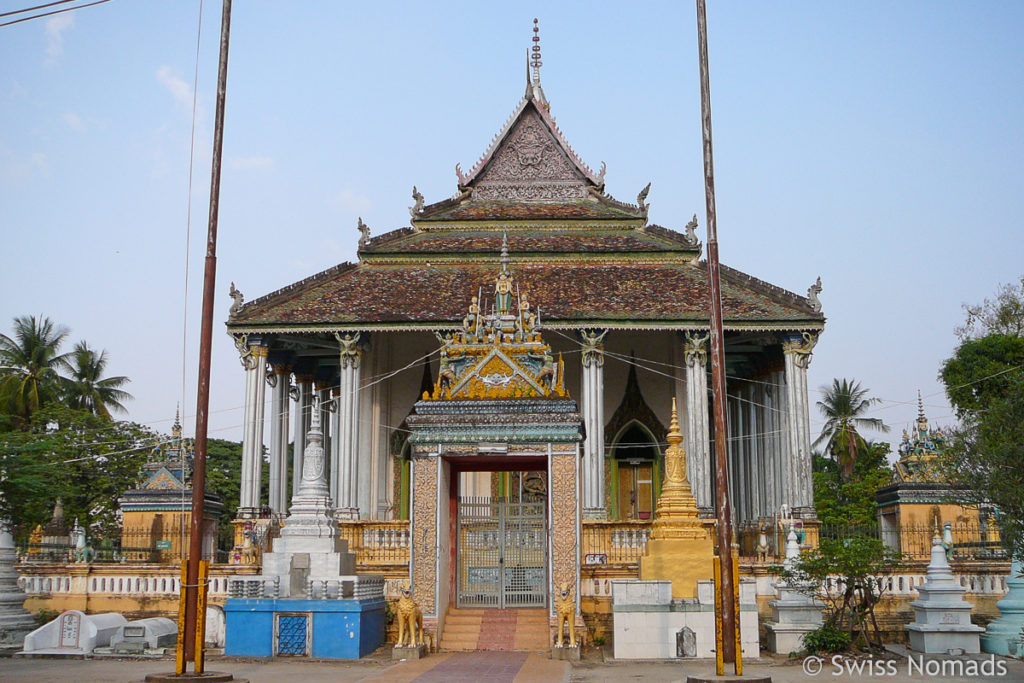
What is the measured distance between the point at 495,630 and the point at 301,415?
47.1ft

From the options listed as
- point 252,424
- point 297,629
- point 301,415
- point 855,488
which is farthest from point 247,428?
point 855,488

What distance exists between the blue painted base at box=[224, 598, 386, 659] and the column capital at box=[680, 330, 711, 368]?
459 inches

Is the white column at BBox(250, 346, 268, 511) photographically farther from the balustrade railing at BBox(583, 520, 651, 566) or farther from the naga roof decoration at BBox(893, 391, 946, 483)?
the naga roof decoration at BBox(893, 391, 946, 483)

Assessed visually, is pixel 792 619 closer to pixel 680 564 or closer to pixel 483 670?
pixel 680 564

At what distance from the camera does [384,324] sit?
2381cm

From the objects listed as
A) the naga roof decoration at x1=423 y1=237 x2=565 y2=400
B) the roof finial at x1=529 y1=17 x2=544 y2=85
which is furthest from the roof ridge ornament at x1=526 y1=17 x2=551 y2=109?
the naga roof decoration at x1=423 y1=237 x2=565 y2=400

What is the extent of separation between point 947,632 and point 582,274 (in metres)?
13.6

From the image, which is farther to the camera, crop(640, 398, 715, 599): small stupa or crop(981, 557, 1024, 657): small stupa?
crop(981, 557, 1024, 657): small stupa

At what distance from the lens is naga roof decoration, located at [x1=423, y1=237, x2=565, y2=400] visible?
1480 centimetres

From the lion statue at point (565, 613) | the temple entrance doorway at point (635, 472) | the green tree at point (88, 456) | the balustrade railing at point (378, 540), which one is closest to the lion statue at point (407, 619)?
the lion statue at point (565, 613)

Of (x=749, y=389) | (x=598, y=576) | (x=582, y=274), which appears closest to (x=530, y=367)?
(x=598, y=576)

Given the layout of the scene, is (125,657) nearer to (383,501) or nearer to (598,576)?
(598,576)

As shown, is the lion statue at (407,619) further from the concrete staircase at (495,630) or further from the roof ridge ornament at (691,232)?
the roof ridge ornament at (691,232)

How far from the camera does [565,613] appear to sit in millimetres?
13789
